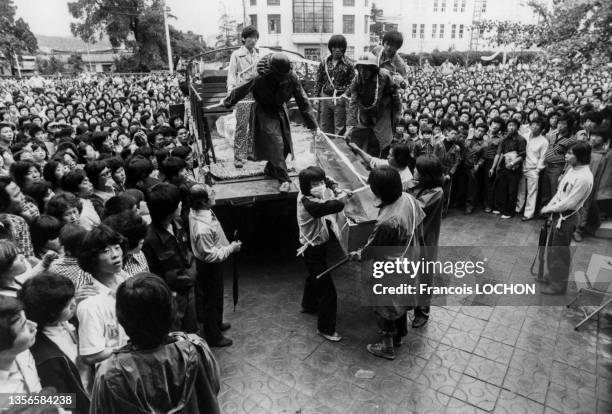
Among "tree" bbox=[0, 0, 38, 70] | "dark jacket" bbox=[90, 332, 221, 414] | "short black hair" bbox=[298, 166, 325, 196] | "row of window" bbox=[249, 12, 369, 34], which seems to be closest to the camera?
"dark jacket" bbox=[90, 332, 221, 414]

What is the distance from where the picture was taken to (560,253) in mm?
4832

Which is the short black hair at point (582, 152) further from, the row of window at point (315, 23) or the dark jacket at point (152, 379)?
the row of window at point (315, 23)

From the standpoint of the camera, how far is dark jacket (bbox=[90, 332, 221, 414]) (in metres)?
1.82

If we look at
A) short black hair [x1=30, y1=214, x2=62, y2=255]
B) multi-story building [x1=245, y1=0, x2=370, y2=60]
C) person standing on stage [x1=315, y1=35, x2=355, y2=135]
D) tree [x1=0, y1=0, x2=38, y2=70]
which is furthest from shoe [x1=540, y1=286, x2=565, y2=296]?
multi-story building [x1=245, y1=0, x2=370, y2=60]

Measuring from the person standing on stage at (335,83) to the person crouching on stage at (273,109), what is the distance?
176 centimetres

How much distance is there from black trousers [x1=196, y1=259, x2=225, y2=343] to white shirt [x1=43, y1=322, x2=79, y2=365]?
1461 mm

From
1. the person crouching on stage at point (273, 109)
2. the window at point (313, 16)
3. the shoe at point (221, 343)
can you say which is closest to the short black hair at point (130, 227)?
the shoe at point (221, 343)

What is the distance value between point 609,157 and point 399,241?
4.85 meters

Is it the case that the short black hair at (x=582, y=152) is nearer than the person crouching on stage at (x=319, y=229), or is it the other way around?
the person crouching on stage at (x=319, y=229)

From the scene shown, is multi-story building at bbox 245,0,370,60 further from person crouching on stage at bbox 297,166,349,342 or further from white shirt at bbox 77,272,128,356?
white shirt at bbox 77,272,128,356

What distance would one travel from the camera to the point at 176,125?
9.03 metres

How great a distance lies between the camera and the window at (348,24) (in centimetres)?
4266

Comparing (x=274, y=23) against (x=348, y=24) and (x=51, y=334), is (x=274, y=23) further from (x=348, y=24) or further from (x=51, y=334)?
(x=51, y=334)

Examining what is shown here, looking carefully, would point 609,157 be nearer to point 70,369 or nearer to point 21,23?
point 70,369
